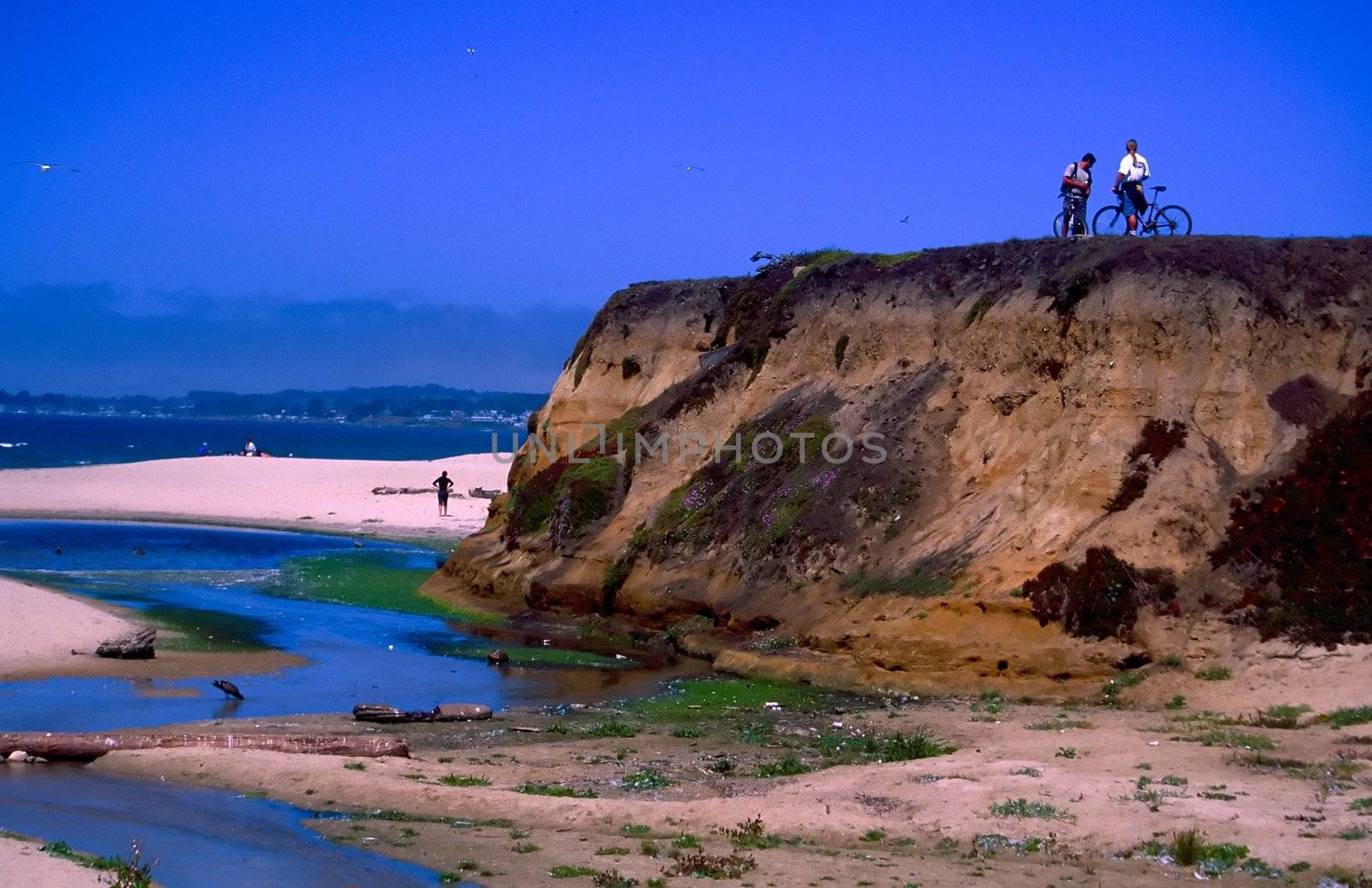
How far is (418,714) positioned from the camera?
17484 millimetres

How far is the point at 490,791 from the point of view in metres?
13.3

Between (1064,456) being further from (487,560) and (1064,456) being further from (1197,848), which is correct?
(487,560)

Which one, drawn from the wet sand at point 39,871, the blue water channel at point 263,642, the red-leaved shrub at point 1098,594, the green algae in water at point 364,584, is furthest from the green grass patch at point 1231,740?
the green algae in water at point 364,584

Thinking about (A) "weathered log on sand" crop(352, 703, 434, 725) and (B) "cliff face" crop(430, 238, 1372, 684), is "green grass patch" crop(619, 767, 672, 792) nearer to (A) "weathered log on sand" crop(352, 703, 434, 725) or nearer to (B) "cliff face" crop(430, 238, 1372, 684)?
(A) "weathered log on sand" crop(352, 703, 434, 725)

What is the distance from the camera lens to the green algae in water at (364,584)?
29531mm

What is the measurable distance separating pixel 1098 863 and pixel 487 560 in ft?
72.3

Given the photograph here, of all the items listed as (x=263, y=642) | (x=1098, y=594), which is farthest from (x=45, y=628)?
(x=1098, y=594)

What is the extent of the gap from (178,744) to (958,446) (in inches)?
540

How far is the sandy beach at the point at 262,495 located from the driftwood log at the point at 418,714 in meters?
28.0

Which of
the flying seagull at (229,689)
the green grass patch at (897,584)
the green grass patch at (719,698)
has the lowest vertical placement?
the flying seagull at (229,689)

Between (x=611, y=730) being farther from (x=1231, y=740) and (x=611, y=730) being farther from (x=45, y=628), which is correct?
(x=45, y=628)

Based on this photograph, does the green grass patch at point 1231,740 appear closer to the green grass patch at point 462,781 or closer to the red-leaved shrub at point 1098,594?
the red-leaved shrub at point 1098,594

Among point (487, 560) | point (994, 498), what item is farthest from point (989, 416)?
point (487, 560)

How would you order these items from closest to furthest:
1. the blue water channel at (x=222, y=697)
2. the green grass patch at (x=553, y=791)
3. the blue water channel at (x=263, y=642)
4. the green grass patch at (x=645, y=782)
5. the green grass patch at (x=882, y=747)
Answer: the blue water channel at (x=222, y=697) < the green grass patch at (x=553, y=791) < the green grass patch at (x=645, y=782) < the green grass patch at (x=882, y=747) < the blue water channel at (x=263, y=642)
